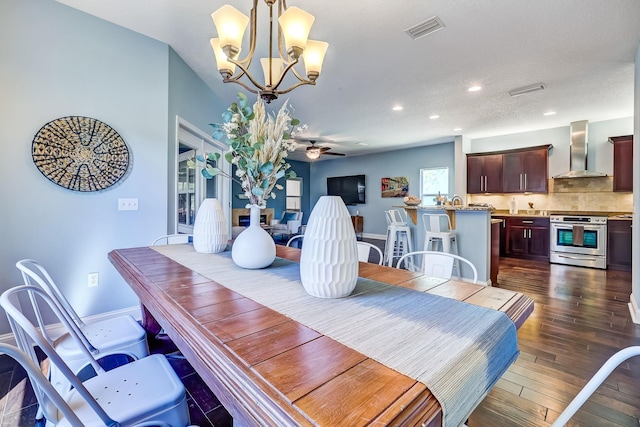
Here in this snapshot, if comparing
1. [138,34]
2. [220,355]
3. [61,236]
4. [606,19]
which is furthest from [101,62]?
[606,19]

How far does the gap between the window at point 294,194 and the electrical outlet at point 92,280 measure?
7.54 metres

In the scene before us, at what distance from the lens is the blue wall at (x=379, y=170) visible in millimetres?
7336

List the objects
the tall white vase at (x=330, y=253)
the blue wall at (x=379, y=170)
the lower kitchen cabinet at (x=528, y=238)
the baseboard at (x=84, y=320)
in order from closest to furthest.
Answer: the tall white vase at (x=330, y=253) < the baseboard at (x=84, y=320) < the lower kitchen cabinet at (x=528, y=238) < the blue wall at (x=379, y=170)

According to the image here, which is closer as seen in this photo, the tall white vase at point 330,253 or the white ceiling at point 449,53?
the tall white vase at point 330,253

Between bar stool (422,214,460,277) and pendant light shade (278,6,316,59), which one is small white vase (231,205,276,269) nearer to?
pendant light shade (278,6,316,59)

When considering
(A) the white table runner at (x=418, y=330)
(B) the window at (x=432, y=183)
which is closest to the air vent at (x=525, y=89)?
(B) the window at (x=432, y=183)

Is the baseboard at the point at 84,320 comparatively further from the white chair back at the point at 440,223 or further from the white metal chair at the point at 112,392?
the white chair back at the point at 440,223

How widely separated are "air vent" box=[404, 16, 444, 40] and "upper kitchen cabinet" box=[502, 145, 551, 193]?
4565mm

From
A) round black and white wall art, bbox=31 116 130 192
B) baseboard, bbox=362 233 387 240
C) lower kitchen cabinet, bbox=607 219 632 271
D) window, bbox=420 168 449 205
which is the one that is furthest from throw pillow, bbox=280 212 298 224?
lower kitchen cabinet, bbox=607 219 632 271

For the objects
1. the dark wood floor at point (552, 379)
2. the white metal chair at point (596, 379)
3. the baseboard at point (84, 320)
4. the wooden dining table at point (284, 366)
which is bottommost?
the dark wood floor at point (552, 379)

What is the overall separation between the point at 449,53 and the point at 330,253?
2899 millimetres

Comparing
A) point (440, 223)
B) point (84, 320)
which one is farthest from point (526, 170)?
point (84, 320)

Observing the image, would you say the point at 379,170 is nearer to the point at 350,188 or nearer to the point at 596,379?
the point at 350,188

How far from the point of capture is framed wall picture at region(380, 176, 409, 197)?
26.2 ft
